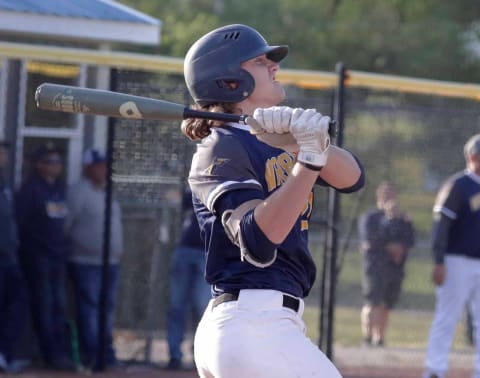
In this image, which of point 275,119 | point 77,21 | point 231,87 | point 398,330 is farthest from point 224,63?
point 398,330

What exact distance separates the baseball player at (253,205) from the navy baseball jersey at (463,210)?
4456 millimetres

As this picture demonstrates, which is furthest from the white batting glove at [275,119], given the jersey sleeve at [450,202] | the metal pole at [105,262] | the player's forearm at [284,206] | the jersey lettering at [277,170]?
the jersey sleeve at [450,202]

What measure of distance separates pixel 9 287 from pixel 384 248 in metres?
3.14

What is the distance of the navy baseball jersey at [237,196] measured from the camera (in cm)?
337

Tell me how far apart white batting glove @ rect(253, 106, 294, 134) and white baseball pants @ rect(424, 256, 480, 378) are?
5178mm

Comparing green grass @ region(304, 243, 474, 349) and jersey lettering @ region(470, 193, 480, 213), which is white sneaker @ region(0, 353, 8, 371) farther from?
jersey lettering @ region(470, 193, 480, 213)

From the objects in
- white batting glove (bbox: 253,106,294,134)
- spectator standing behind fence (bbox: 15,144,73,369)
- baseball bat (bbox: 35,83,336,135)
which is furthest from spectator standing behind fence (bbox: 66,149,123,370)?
white batting glove (bbox: 253,106,294,134)

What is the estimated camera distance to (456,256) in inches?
319

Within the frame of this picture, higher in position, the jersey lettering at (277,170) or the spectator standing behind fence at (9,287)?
the jersey lettering at (277,170)

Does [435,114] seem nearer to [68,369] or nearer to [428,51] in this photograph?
[68,369]

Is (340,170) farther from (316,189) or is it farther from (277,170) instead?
(316,189)

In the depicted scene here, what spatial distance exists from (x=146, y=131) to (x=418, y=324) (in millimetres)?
4111

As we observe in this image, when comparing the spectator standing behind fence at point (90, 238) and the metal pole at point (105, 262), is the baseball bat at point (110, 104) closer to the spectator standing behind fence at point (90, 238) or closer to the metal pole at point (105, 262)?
the metal pole at point (105, 262)

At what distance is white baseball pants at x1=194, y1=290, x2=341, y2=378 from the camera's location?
11.1 feet
